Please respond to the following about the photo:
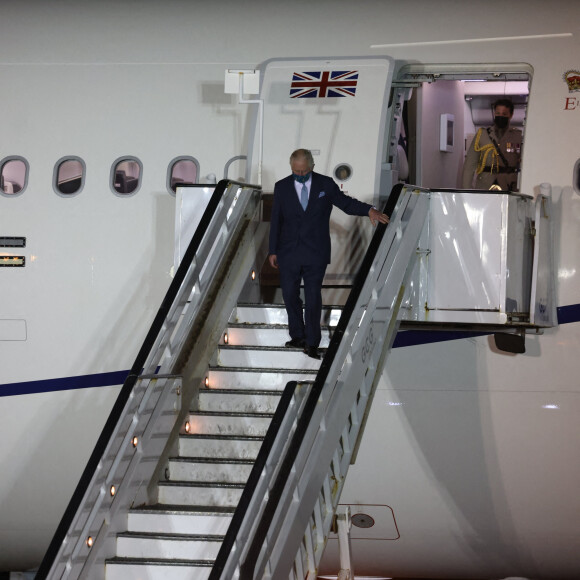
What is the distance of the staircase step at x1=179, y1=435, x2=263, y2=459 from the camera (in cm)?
732

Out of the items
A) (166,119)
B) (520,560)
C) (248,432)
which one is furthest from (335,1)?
(520,560)

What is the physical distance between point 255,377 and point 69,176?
2.97 meters

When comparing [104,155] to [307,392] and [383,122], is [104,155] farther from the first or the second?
[307,392]

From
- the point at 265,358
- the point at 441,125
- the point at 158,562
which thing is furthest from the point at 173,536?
the point at 441,125

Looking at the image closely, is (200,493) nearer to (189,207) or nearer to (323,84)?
(189,207)

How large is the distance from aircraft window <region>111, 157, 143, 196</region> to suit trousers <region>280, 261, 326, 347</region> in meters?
2.17

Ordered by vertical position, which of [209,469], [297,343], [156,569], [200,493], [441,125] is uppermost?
[441,125]

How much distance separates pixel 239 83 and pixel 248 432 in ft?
10.8

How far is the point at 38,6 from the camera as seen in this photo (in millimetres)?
9539

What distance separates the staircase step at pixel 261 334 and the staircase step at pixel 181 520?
1570mm

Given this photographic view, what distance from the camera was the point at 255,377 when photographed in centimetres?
778

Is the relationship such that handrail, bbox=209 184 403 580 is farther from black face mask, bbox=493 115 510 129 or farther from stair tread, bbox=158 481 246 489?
black face mask, bbox=493 115 510 129

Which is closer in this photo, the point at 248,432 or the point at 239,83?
the point at 248,432

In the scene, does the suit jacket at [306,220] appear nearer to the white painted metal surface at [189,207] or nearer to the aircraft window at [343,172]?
the white painted metal surface at [189,207]
